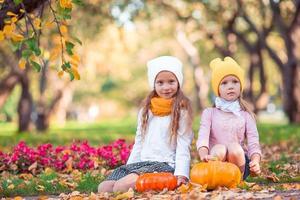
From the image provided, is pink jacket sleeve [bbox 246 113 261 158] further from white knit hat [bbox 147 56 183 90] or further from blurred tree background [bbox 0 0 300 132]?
blurred tree background [bbox 0 0 300 132]

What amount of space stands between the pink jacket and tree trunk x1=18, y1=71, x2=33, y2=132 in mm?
17623

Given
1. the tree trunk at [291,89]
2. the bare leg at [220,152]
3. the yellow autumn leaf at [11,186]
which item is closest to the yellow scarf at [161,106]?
the bare leg at [220,152]

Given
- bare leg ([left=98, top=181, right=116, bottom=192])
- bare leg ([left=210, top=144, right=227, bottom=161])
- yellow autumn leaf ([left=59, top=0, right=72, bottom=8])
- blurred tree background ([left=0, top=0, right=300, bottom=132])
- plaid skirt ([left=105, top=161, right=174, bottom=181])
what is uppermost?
blurred tree background ([left=0, top=0, right=300, bottom=132])

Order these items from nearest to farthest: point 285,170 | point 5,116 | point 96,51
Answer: point 285,170
point 96,51
point 5,116

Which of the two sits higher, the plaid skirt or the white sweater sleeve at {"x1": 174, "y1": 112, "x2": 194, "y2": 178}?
the white sweater sleeve at {"x1": 174, "y1": 112, "x2": 194, "y2": 178}

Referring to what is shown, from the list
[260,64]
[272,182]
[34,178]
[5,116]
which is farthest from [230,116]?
[5,116]

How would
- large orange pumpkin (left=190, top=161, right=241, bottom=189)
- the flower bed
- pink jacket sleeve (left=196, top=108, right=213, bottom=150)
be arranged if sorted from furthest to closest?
1. the flower bed
2. pink jacket sleeve (left=196, top=108, right=213, bottom=150)
3. large orange pumpkin (left=190, top=161, right=241, bottom=189)

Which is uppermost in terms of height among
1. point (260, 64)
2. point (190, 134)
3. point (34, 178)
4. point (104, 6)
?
point (104, 6)

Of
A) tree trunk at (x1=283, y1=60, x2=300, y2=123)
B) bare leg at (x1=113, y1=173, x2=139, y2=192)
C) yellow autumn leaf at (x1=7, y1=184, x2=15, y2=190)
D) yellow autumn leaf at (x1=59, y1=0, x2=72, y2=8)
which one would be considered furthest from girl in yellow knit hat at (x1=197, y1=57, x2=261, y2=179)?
tree trunk at (x1=283, y1=60, x2=300, y2=123)

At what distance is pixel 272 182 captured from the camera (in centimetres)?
752

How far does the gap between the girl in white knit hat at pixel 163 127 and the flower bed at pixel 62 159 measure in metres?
2.50

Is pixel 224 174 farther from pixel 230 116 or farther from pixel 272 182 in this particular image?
pixel 272 182

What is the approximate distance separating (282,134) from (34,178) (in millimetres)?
9275

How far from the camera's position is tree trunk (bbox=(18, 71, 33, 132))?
941 inches
